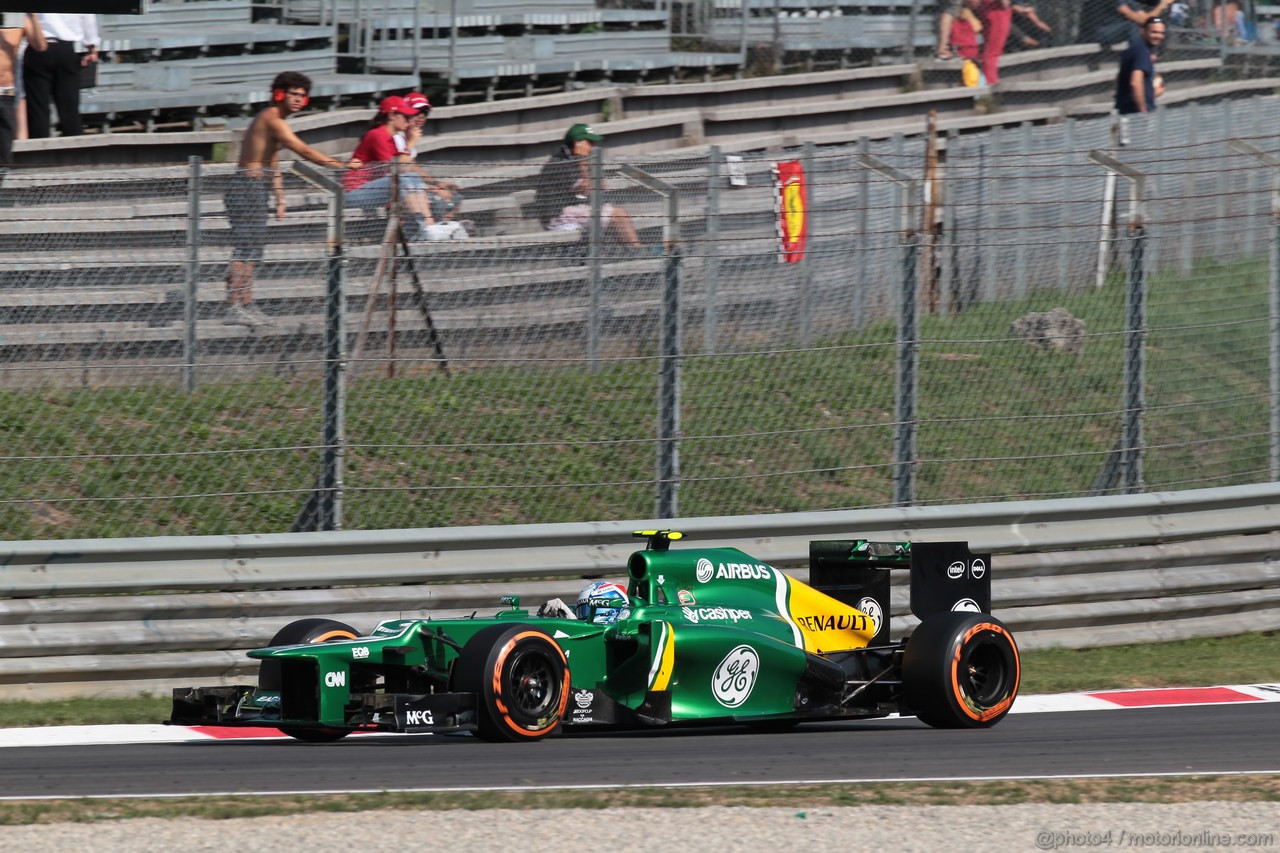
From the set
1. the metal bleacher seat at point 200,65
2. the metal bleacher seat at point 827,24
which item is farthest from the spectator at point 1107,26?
the metal bleacher seat at point 200,65

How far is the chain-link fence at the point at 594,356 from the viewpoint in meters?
9.48

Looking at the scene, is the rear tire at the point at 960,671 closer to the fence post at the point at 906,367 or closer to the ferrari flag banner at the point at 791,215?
the fence post at the point at 906,367

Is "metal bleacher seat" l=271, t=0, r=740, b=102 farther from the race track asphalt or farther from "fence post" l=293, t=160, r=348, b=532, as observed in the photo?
the race track asphalt

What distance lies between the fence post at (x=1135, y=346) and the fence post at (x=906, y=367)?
4.53ft

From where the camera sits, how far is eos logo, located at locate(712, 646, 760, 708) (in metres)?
7.93

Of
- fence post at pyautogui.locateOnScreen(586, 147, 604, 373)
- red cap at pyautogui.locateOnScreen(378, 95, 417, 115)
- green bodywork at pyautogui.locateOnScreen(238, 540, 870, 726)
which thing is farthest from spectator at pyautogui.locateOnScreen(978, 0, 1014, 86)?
green bodywork at pyautogui.locateOnScreen(238, 540, 870, 726)

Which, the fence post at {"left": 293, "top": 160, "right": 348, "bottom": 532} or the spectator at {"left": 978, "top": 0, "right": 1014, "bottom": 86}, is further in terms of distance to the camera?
the spectator at {"left": 978, "top": 0, "right": 1014, "bottom": 86}

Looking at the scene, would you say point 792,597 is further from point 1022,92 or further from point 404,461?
Result: point 1022,92

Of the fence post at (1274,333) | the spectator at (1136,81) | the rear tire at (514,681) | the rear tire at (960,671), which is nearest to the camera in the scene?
the rear tire at (514,681)

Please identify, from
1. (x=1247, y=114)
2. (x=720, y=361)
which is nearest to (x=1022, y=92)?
(x=1247, y=114)

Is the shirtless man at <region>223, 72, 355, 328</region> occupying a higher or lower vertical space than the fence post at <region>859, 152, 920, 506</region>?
higher

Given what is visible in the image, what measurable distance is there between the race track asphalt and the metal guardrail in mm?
1216

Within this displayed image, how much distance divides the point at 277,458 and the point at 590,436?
1.75m

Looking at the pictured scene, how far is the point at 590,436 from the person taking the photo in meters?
10.9
